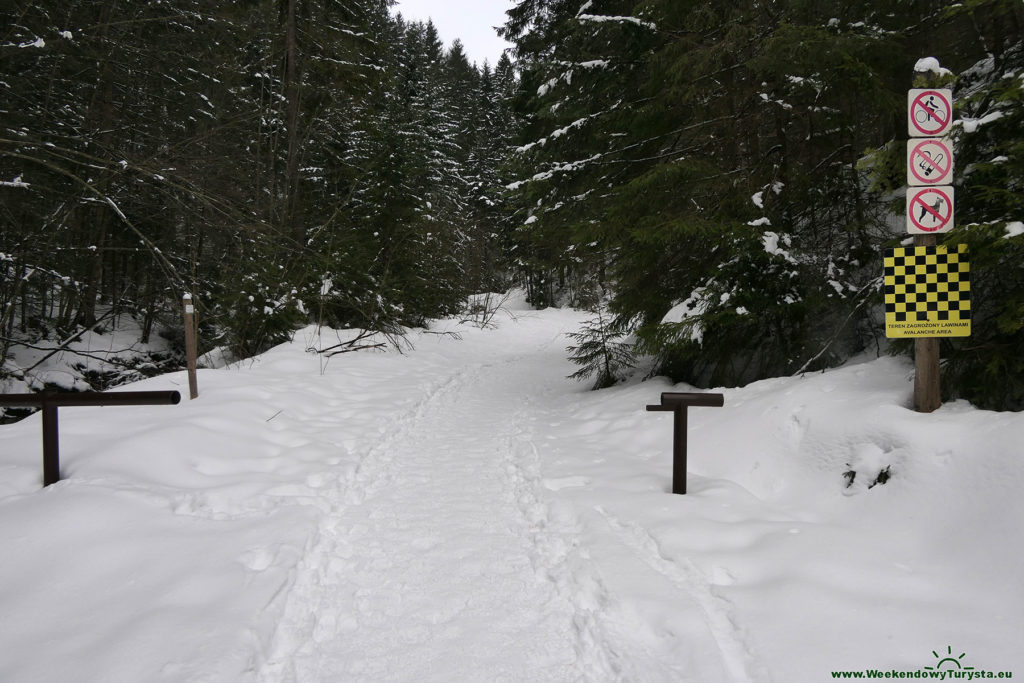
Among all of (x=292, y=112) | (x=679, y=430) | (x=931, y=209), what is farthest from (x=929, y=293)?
(x=292, y=112)

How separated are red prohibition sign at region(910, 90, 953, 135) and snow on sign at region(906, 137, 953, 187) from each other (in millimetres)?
92

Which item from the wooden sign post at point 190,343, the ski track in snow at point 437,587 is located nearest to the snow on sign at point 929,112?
the ski track in snow at point 437,587

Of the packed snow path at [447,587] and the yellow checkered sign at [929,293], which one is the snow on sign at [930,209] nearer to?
the yellow checkered sign at [929,293]

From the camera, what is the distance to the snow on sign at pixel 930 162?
380cm

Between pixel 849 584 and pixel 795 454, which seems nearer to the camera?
pixel 849 584

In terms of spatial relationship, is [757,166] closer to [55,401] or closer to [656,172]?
[656,172]

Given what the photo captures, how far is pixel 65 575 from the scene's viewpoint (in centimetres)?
304

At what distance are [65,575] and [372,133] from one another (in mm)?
13761

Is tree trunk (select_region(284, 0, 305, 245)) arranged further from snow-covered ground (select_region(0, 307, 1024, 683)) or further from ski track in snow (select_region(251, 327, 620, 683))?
ski track in snow (select_region(251, 327, 620, 683))

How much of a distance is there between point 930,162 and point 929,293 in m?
0.96

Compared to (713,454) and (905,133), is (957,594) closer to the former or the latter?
(713,454)

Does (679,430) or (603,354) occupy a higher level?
(603,354)

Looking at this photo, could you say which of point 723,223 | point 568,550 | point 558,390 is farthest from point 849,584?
point 558,390

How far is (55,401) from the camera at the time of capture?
159 inches
